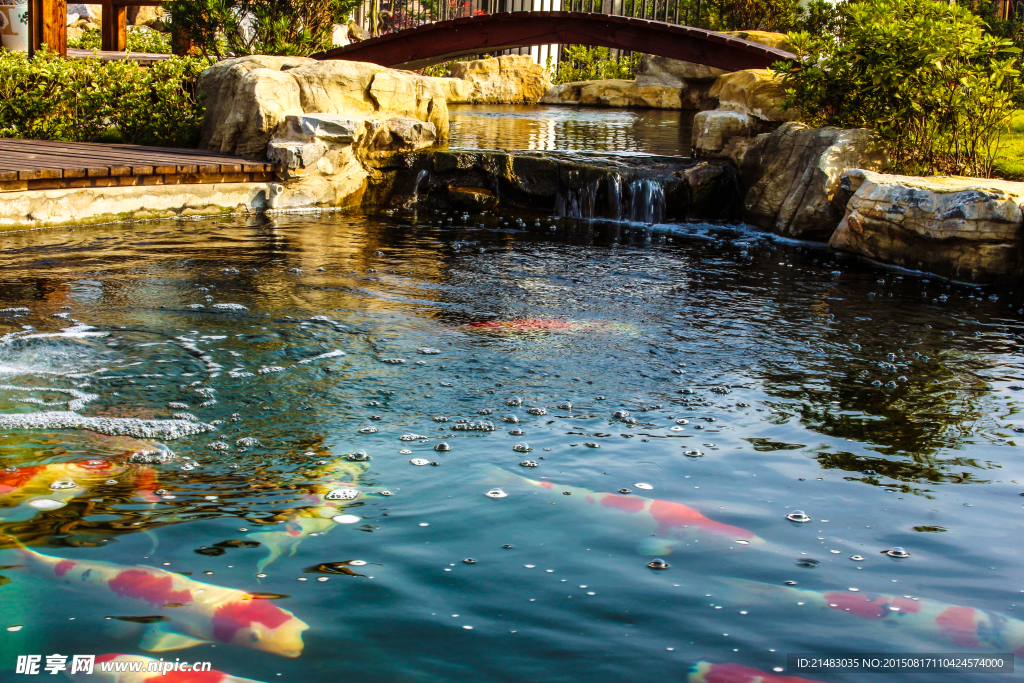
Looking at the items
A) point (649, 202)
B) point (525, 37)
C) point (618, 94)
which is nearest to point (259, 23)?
point (525, 37)

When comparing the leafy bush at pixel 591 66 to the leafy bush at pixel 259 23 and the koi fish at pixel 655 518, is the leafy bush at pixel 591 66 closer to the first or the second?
the leafy bush at pixel 259 23

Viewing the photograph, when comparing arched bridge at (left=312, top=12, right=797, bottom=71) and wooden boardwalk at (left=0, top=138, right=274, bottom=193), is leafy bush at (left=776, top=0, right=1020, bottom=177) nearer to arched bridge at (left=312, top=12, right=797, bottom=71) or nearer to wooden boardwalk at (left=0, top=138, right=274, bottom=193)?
arched bridge at (left=312, top=12, right=797, bottom=71)

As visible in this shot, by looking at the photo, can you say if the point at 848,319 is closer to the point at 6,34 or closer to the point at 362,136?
the point at 362,136

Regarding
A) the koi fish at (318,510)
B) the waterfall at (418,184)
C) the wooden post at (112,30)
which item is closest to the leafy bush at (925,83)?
the waterfall at (418,184)

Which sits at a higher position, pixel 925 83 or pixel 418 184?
pixel 925 83

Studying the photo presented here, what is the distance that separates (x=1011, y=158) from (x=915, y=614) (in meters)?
8.85

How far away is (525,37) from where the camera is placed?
14.5m

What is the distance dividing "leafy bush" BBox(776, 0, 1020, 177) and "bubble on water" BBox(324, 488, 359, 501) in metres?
8.15

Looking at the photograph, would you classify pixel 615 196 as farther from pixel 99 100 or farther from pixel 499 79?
pixel 499 79

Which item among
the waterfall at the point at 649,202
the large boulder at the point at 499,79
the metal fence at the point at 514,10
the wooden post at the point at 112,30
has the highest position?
the metal fence at the point at 514,10

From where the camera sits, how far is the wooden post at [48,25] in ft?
38.2

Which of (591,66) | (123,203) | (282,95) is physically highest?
(591,66)

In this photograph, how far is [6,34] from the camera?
1195cm

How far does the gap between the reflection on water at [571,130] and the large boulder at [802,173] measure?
2244mm
